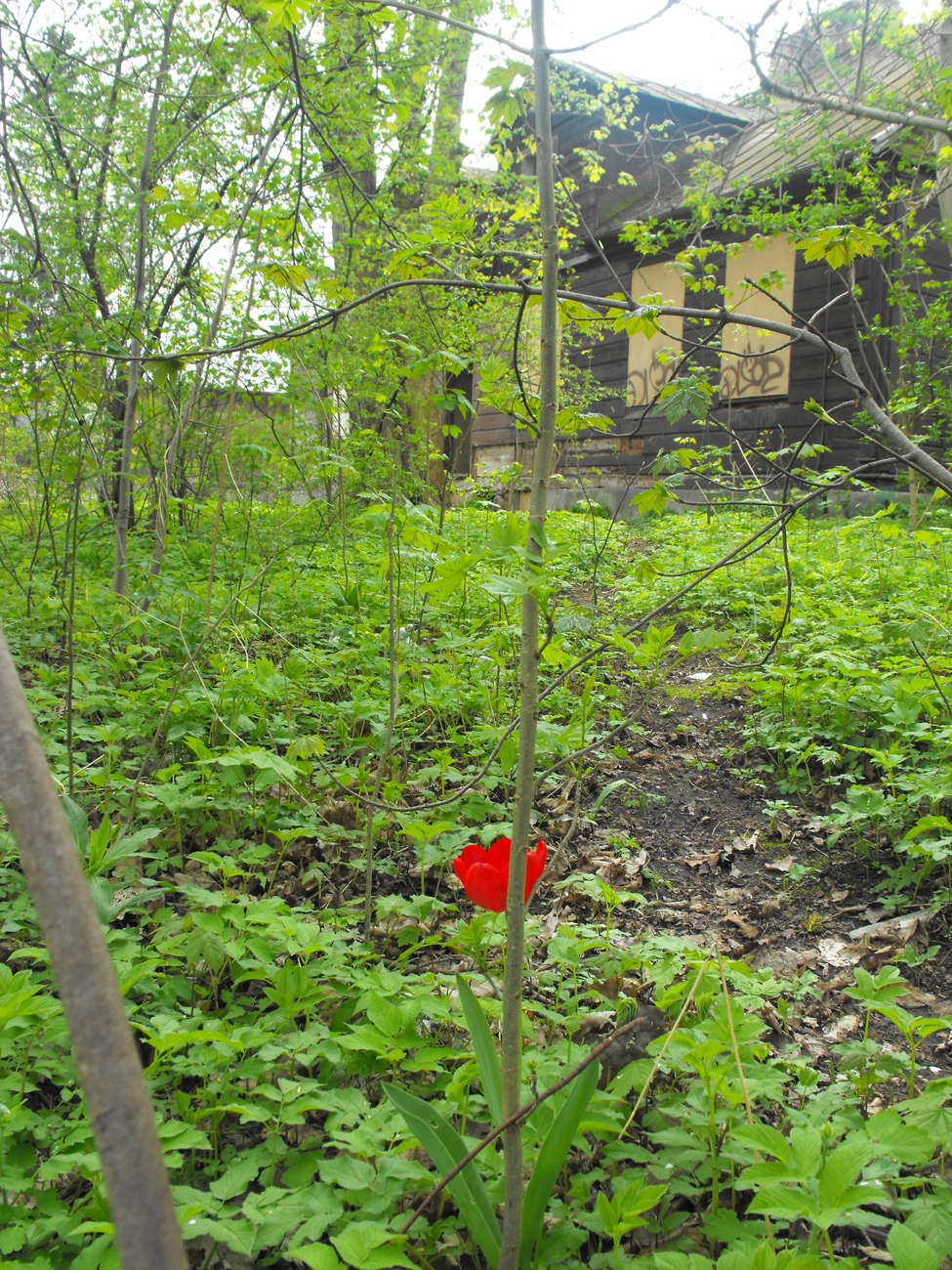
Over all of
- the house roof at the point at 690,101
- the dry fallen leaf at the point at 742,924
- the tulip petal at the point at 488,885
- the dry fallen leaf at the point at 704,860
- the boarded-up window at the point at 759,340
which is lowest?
the dry fallen leaf at the point at 742,924

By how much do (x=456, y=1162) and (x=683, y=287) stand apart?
32.3 feet

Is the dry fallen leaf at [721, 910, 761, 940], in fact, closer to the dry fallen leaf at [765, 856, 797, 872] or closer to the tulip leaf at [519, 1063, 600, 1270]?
the dry fallen leaf at [765, 856, 797, 872]

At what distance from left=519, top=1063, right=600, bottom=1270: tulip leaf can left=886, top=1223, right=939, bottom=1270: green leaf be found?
1.18 feet

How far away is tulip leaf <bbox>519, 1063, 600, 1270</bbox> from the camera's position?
1.01 metres

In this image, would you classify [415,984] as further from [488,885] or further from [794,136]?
[794,136]

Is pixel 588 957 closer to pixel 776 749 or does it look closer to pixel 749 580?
pixel 776 749

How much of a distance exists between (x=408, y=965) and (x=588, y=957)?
46cm

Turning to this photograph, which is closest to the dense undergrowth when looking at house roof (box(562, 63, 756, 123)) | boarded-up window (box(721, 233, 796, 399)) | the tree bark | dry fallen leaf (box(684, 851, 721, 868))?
dry fallen leaf (box(684, 851, 721, 868))

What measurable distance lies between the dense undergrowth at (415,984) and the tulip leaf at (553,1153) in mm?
65

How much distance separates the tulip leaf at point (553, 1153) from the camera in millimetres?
1011

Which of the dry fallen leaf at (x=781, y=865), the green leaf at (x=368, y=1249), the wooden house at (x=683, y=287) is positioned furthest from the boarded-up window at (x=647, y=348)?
the green leaf at (x=368, y=1249)

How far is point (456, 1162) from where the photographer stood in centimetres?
101

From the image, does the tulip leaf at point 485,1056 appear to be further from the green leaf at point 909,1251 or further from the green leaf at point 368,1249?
the green leaf at point 909,1251

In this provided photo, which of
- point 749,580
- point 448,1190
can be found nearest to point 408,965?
point 448,1190
